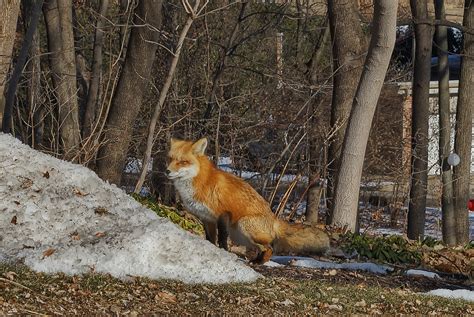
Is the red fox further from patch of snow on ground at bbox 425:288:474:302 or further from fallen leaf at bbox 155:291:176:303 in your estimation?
fallen leaf at bbox 155:291:176:303

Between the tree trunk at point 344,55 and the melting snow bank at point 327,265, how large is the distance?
18.0 ft

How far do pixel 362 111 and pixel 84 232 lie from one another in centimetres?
663

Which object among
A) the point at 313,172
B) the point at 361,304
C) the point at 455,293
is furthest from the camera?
the point at 313,172

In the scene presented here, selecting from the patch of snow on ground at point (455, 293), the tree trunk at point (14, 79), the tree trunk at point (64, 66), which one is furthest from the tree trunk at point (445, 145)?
the patch of snow on ground at point (455, 293)

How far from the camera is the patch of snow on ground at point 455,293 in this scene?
880 cm

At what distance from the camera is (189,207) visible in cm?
1017

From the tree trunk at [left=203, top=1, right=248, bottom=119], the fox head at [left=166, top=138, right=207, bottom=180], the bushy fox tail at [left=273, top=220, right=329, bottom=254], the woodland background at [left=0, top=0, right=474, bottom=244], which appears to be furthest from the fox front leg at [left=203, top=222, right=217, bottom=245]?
the tree trunk at [left=203, top=1, right=248, bottom=119]

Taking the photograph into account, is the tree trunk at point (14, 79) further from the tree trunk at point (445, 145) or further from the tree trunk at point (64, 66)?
the tree trunk at point (445, 145)

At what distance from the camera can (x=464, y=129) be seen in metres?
22.0

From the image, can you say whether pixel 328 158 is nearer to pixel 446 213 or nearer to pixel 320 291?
pixel 446 213

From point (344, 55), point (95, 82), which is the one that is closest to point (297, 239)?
point (344, 55)

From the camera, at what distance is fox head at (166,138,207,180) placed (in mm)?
10102

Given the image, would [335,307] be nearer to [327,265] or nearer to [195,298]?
[195,298]

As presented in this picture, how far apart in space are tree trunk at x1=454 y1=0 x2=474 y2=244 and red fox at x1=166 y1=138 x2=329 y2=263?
12123mm
